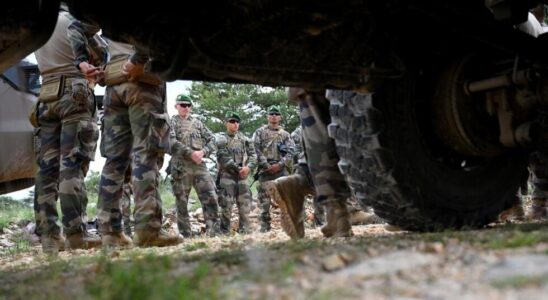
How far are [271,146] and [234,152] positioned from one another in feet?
2.28

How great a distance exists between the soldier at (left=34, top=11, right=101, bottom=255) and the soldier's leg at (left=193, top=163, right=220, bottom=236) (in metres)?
4.23

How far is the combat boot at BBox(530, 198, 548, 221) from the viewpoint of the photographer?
15.9 feet

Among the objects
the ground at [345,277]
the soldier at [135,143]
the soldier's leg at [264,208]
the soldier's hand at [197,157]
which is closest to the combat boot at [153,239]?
the soldier at [135,143]

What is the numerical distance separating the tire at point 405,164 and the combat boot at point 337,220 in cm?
43

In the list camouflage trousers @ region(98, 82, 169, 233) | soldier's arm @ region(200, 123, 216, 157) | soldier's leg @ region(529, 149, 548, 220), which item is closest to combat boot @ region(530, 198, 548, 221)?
soldier's leg @ region(529, 149, 548, 220)

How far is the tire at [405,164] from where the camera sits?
101 inches

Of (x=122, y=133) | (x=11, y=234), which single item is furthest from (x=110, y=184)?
(x=11, y=234)

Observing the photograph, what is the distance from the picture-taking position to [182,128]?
958 centimetres

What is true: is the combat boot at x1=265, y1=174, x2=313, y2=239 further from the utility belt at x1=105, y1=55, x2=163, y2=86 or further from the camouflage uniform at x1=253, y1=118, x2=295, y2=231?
the camouflage uniform at x1=253, y1=118, x2=295, y2=231

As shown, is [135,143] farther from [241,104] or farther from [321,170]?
[241,104]

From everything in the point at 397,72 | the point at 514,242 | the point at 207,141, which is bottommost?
the point at 514,242

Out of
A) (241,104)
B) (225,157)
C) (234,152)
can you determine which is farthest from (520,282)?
(241,104)

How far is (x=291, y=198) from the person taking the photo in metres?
3.52

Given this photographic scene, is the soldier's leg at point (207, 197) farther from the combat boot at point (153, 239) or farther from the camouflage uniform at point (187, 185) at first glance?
the combat boot at point (153, 239)
